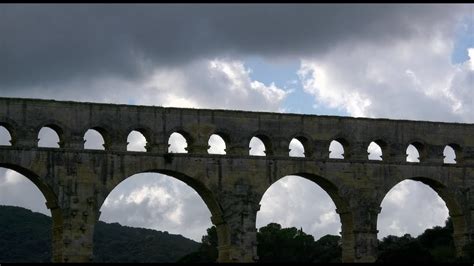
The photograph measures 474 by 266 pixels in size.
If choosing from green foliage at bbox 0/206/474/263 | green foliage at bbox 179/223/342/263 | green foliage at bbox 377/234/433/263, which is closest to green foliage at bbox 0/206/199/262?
green foliage at bbox 0/206/474/263

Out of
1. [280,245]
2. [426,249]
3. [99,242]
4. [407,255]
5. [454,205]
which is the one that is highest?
[99,242]

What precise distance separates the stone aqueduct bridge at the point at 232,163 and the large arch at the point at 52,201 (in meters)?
0.05

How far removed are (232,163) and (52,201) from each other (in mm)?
7422

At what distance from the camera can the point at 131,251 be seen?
270ft

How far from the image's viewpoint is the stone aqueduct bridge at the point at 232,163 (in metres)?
38.2

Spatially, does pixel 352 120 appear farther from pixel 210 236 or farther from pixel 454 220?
pixel 210 236

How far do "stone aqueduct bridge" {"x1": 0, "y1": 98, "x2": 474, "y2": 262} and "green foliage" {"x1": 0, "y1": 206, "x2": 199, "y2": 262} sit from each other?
1336 inches

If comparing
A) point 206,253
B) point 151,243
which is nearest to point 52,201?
point 206,253

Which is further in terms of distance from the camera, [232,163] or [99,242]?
[99,242]

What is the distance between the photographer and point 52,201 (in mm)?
38406

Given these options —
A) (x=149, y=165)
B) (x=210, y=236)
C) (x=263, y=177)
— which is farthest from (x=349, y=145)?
(x=210, y=236)

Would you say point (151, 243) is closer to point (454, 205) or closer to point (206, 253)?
point (206, 253)

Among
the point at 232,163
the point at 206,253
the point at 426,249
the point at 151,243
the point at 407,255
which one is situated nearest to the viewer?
the point at 232,163

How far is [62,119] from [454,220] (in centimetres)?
1839
